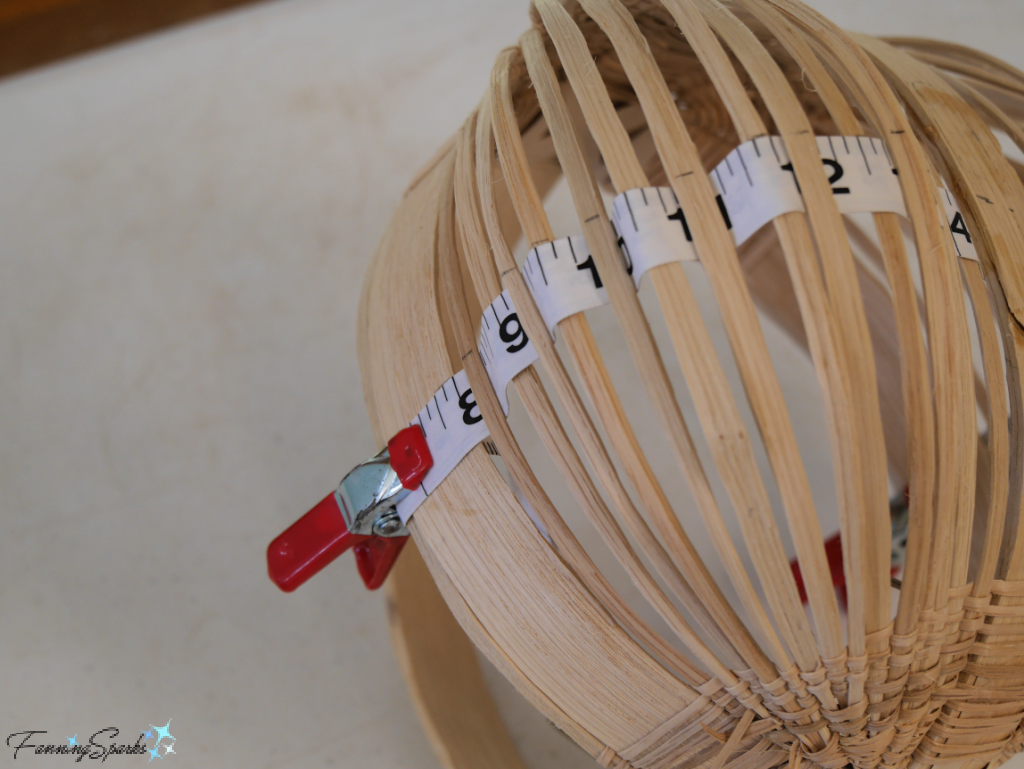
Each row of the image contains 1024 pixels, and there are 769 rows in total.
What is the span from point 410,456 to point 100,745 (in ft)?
1.38

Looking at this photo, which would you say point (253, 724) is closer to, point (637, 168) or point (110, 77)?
point (637, 168)

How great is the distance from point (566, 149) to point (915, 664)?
12.3 inches

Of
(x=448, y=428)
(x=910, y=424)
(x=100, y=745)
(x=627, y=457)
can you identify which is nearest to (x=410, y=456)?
(x=448, y=428)

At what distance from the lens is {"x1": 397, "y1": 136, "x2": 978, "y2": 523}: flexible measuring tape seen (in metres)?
0.35

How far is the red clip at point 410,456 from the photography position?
1.49 feet

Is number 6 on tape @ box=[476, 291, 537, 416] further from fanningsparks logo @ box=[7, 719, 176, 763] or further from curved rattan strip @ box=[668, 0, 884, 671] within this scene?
fanningsparks logo @ box=[7, 719, 176, 763]

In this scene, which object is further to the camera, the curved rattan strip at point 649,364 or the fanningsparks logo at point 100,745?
the fanningsparks logo at point 100,745

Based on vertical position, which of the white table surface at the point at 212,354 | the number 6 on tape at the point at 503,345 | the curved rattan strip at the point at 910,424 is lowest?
the curved rattan strip at the point at 910,424

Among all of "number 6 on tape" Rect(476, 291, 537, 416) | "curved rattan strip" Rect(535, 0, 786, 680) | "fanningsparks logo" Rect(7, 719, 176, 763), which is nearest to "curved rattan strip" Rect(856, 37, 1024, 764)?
"curved rattan strip" Rect(535, 0, 786, 680)

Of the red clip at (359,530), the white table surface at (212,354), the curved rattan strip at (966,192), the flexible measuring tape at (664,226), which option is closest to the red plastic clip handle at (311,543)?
the red clip at (359,530)

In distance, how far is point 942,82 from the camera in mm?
493

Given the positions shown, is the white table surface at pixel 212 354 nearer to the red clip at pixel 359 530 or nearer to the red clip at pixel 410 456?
the red clip at pixel 359 530

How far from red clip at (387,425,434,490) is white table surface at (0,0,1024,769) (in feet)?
1.02

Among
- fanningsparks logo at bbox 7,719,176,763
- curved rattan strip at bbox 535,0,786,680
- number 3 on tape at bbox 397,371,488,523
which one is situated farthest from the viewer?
fanningsparks logo at bbox 7,719,176,763
